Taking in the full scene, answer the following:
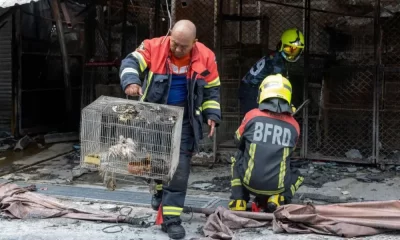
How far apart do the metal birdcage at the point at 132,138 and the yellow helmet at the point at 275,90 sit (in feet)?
3.22

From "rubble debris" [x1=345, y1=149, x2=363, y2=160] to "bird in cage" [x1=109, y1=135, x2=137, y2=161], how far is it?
4.49m

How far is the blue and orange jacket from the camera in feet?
16.5

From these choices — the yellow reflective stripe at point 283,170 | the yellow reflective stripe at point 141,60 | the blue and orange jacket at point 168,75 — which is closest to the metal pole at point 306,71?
the yellow reflective stripe at point 283,170

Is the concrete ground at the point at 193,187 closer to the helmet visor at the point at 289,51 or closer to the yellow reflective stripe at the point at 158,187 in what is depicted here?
the yellow reflective stripe at the point at 158,187

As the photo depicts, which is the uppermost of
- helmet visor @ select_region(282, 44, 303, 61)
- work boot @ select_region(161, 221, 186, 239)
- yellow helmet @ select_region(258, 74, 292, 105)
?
helmet visor @ select_region(282, 44, 303, 61)

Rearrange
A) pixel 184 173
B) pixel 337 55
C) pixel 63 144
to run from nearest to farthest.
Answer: pixel 184 173 → pixel 337 55 → pixel 63 144

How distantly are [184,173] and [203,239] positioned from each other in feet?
2.08

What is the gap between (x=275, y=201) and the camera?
17.5ft

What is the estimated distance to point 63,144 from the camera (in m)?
9.98

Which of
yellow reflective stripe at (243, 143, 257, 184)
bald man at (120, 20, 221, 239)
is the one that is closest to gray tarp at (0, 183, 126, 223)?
bald man at (120, 20, 221, 239)

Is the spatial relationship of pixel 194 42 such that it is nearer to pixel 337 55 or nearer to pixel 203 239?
pixel 203 239

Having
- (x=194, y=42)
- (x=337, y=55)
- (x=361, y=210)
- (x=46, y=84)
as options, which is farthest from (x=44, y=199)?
(x=46, y=84)

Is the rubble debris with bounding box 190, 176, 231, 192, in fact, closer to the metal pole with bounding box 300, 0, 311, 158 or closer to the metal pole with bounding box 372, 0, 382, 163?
the metal pole with bounding box 300, 0, 311, 158

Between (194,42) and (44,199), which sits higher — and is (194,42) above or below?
above
